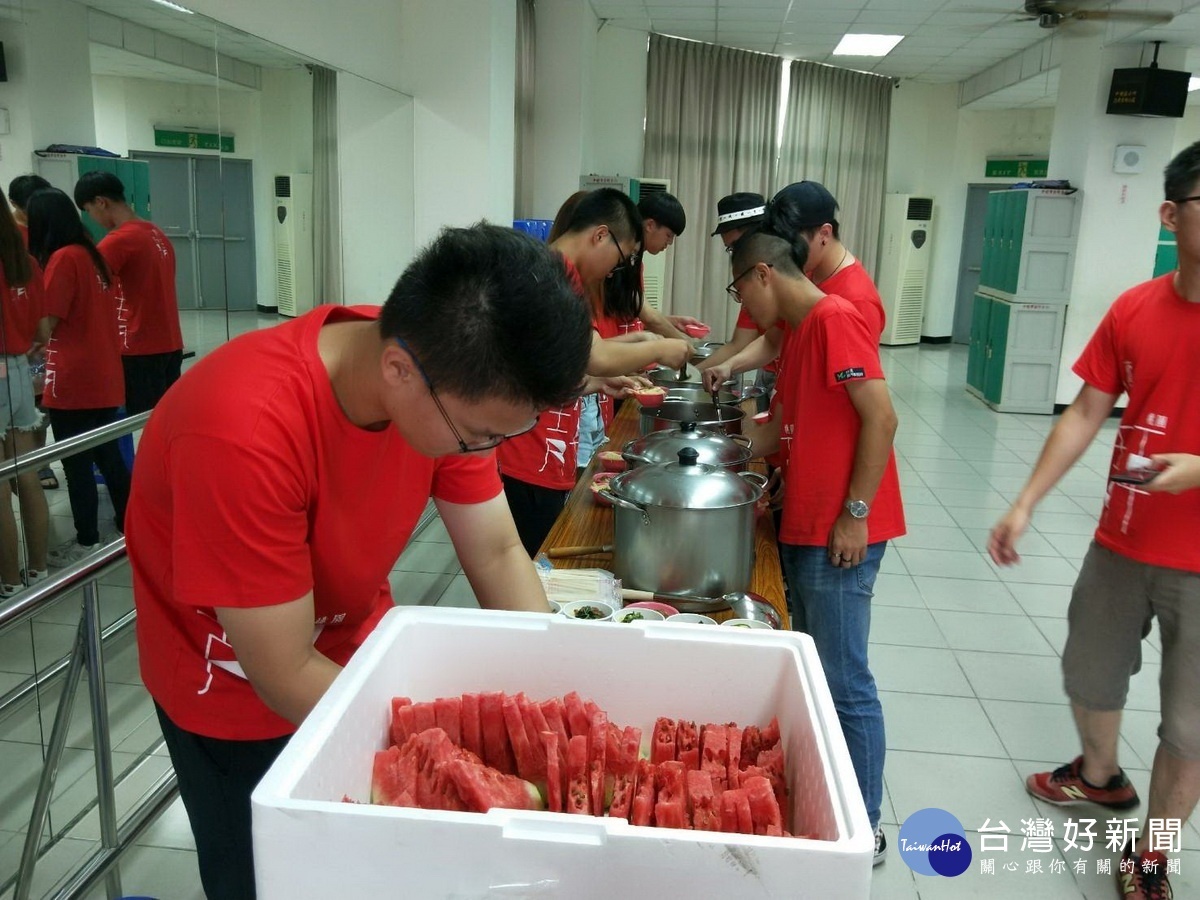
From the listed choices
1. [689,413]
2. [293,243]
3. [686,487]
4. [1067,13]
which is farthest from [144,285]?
[1067,13]

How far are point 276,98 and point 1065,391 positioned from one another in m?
7.06

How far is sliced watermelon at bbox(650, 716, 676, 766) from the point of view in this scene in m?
1.05

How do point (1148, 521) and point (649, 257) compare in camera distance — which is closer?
point (1148, 521)

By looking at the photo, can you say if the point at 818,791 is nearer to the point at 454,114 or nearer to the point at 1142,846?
the point at 1142,846

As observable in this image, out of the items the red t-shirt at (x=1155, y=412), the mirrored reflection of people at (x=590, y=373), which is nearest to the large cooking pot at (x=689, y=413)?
the mirrored reflection of people at (x=590, y=373)

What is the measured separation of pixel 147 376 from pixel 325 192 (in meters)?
1.39

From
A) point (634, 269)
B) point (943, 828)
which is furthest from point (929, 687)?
point (634, 269)

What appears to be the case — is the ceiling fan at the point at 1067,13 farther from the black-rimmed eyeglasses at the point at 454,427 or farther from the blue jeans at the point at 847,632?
the black-rimmed eyeglasses at the point at 454,427

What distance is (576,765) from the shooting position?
3.21ft

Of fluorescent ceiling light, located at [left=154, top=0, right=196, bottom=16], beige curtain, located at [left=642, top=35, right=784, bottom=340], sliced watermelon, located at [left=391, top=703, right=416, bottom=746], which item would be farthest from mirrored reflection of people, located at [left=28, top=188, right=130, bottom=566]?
beige curtain, located at [left=642, top=35, right=784, bottom=340]

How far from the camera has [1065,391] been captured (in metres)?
7.89

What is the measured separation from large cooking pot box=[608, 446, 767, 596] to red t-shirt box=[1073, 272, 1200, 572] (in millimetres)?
911

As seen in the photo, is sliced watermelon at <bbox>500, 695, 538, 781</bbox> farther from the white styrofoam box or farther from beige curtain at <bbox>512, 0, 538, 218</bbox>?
beige curtain at <bbox>512, 0, 538, 218</bbox>

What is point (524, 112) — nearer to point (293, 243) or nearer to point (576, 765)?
point (293, 243)
